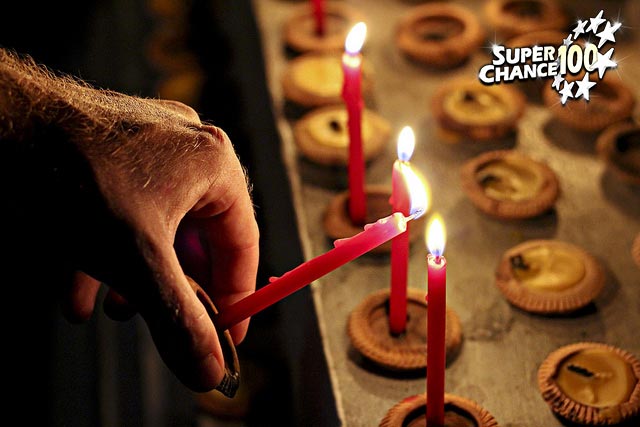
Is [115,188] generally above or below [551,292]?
above

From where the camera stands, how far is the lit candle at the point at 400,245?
42.0 inches

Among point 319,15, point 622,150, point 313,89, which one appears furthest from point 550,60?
point 319,15

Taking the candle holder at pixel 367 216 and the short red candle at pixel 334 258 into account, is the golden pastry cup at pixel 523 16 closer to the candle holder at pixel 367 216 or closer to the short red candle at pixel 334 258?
the candle holder at pixel 367 216

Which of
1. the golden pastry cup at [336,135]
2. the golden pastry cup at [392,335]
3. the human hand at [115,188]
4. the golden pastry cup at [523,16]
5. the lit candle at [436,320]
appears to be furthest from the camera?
the golden pastry cup at [523,16]

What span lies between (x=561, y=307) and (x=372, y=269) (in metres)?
0.32

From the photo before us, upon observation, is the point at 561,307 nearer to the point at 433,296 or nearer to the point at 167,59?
the point at 433,296

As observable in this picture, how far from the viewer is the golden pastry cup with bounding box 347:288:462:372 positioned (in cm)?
119

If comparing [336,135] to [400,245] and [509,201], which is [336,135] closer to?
[509,201]

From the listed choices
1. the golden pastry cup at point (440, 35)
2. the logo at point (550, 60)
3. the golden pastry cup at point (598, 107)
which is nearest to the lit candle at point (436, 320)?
the logo at point (550, 60)

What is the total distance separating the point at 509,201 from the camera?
4.74ft

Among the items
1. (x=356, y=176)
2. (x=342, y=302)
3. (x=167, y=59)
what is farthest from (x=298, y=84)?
(x=167, y=59)

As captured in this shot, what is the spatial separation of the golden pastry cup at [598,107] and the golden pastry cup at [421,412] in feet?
2.42

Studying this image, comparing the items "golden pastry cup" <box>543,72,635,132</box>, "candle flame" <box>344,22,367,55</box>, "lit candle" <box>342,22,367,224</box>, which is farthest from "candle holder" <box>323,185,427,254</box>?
"golden pastry cup" <box>543,72,635,132</box>

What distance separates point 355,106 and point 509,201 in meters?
0.34
